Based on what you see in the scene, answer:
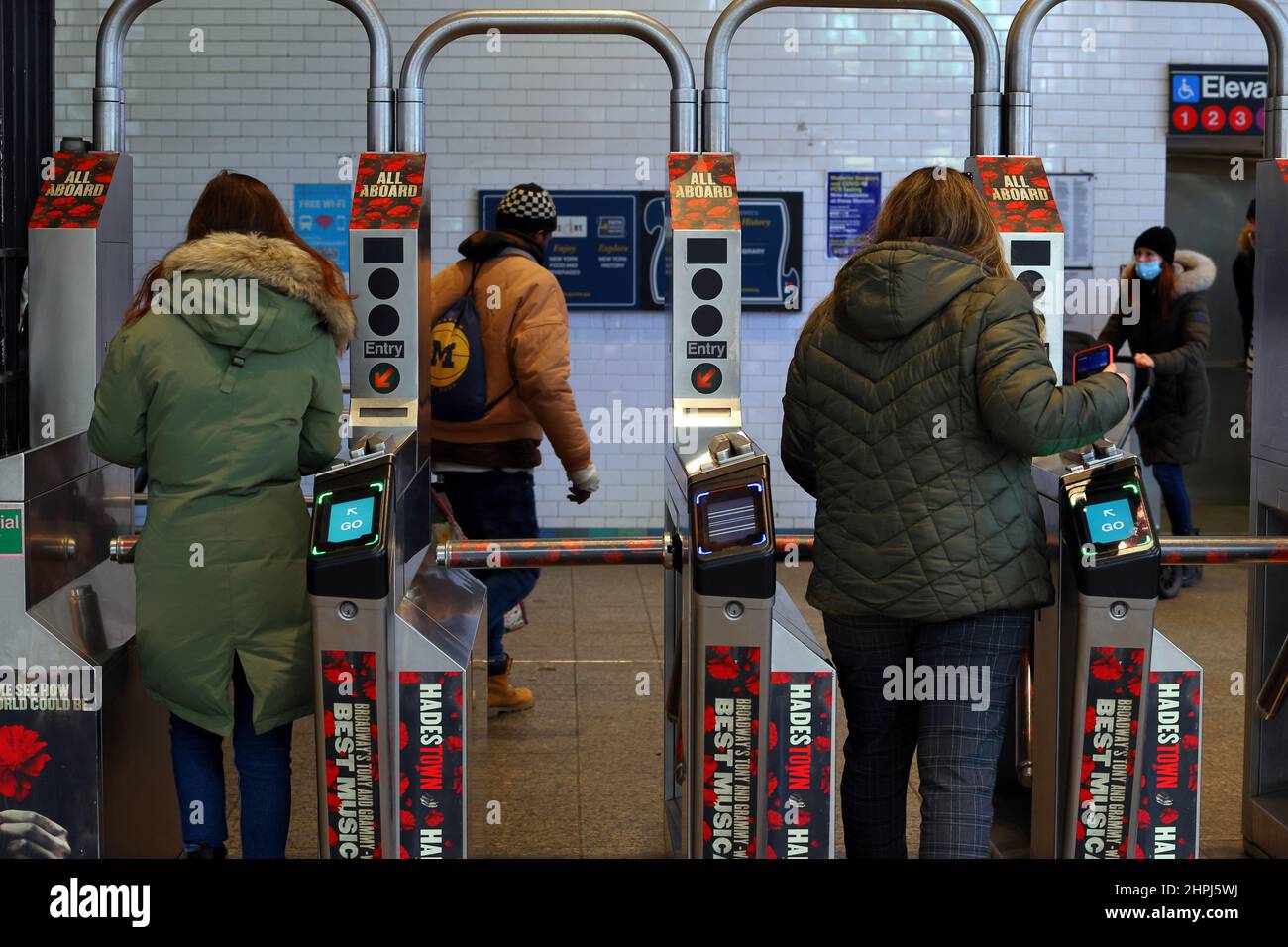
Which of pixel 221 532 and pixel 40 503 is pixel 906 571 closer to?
pixel 221 532

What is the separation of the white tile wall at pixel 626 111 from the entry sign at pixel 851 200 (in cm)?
5

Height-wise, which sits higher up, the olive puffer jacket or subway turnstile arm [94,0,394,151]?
subway turnstile arm [94,0,394,151]

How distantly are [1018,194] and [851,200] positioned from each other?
14.2ft

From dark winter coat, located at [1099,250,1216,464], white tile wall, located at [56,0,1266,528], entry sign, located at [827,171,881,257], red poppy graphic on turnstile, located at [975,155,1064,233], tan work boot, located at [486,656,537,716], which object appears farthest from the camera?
entry sign, located at [827,171,881,257]

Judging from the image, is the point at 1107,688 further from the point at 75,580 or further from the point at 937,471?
the point at 75,580

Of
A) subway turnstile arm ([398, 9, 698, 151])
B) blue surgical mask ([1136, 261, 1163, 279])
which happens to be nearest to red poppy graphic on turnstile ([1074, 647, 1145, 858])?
subway turnstile arm ([398, 9, 698, 151])

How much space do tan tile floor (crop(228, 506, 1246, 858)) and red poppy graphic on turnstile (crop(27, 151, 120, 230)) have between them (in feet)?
4.90

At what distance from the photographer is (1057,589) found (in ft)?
9.32

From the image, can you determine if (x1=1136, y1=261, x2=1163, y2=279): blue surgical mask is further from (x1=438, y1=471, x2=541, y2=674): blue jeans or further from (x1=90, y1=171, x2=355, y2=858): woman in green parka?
(x1=90, y1=171, x2=355, y2=858): woman in green parka

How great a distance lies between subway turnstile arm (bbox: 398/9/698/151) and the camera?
3227 millimetres

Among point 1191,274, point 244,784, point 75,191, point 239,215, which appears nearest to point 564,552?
point 244,784

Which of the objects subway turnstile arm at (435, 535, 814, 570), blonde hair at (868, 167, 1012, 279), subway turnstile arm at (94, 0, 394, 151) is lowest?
subway turnstile arm at (435, 535, 814, 570)

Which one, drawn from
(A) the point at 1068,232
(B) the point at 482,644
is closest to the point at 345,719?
(B) the point at 482,644

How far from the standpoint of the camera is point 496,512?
4379 millimetres
